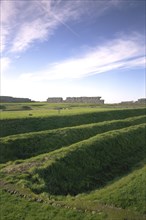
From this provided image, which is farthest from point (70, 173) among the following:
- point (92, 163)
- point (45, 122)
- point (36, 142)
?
point (45, 122)

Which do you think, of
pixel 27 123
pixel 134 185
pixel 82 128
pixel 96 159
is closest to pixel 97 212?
pixel 134 185

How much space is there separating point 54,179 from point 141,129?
2564 centimetres

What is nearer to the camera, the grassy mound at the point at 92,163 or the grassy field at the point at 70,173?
the grassy field at the point at 70,173

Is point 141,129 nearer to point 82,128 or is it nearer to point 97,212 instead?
point 82,128

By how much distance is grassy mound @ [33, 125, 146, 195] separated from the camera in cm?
2558

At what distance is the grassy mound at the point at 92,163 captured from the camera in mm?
25578

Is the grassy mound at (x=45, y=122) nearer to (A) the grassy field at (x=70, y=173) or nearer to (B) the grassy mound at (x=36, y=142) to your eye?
(A) the grassy field at (x=70, y=173)

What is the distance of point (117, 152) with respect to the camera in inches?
1438

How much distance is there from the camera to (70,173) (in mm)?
27594

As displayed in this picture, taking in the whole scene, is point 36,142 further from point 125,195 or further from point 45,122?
point 125,195

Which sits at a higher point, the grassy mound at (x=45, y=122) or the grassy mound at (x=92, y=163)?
the grassy mound at (x=45, y=122)

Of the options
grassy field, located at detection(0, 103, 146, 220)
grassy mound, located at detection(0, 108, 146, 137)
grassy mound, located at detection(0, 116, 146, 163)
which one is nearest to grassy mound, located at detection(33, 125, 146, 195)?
grassy field, located at detection(0, 103, 146, 220)

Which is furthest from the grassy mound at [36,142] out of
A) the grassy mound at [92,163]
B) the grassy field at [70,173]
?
the grassy mound at [92,163]

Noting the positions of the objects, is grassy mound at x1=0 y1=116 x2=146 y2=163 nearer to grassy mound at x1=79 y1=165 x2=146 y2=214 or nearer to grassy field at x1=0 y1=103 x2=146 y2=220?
grassy field at x1=0 y1=103 x2=146 y2=220
